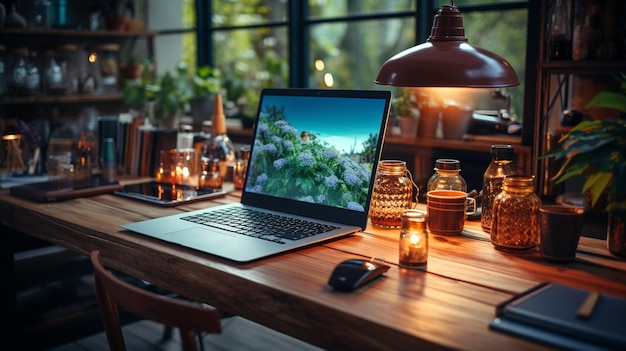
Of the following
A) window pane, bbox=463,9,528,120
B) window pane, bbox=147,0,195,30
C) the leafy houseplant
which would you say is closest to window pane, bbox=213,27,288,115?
window pane, bbox=463,9,528,120

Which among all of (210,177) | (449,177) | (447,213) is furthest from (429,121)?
(447,213)

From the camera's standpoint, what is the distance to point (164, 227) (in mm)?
1772

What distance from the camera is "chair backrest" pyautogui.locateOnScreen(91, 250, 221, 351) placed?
1.05 m

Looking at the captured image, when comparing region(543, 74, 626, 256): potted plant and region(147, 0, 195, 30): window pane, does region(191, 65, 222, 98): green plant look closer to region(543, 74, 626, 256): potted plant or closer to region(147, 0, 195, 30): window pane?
region(147, 0, 195, 30): window pane

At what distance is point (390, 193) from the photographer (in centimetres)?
179

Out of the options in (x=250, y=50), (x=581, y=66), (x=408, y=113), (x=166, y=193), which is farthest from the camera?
(x=250, y=50)

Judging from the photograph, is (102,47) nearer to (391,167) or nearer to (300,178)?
(300,178)

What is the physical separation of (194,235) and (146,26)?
3414 mm

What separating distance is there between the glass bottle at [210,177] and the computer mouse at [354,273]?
104 centimetres

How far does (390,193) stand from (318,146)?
0.80ft

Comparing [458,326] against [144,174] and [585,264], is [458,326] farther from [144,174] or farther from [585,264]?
[144,174]

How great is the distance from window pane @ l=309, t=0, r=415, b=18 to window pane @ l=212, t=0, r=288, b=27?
0.44m

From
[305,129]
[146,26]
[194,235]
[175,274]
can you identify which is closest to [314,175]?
[305,129]

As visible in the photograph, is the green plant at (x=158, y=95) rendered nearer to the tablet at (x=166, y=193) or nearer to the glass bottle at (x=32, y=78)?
the glass bottle at (x=32, y=78)
